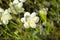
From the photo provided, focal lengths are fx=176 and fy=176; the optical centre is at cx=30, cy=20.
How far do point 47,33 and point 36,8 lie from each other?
29 centimetres

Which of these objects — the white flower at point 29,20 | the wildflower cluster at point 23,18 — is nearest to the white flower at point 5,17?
the wildflower cluster at point 23,18

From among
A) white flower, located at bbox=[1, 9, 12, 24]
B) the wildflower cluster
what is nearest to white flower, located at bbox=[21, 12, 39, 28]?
the wildflower cluster

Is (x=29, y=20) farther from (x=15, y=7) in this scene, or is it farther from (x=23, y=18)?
(x=15, y=7)

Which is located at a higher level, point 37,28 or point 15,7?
point 15,7

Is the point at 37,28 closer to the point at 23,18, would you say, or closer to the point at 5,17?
the point at 23,18

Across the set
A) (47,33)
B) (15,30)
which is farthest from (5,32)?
(47,33)

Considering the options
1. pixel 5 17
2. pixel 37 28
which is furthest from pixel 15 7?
pixel 37 28

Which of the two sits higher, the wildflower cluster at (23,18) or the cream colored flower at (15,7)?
the cream colored flower at (15,7)

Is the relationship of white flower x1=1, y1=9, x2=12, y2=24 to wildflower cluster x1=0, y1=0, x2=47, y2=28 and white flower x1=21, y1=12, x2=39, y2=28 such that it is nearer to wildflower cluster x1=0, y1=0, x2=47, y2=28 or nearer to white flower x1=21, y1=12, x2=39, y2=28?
wildflower cluster x1=0, y1=0, x2=47, y2=28

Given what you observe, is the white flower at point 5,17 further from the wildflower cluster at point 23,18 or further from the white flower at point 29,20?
the white flower at point 29,20

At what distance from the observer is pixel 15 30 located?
1.35 meters

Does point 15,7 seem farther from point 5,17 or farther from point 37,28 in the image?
point 37,28

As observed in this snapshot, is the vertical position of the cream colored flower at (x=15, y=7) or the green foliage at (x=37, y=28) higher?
the cream colored flower at (x=15, y=7)

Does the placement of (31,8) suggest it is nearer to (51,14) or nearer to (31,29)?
(51,14)
